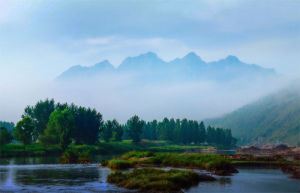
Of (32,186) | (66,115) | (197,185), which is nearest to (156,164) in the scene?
(197,185)

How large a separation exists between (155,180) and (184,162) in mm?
32773

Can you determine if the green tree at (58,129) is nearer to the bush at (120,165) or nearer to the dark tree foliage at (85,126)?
the dark tree foliage at (85,126)

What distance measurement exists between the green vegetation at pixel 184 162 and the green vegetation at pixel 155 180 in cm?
1347

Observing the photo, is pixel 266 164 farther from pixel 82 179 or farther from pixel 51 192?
pixel 51 192

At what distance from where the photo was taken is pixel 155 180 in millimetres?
46750

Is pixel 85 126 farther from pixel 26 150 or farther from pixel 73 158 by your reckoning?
pixel 73 158

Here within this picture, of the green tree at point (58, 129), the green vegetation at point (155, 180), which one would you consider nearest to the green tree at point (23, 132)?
the green tree at point (58, 129)

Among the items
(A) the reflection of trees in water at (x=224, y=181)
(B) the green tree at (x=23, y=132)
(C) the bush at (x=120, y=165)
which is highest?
(B) the green tree at (x=23, y=132)

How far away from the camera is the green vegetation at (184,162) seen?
68.4 m

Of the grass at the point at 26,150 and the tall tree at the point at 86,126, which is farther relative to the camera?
the tall tree at the point at 86,126

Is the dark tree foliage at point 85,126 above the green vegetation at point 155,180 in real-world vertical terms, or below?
above

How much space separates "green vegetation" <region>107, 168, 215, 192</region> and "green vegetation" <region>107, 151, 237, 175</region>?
13470mm

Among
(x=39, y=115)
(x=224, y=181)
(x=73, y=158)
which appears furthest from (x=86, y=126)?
(x=224, y=181)

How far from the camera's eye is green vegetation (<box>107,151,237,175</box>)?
68375 mm
